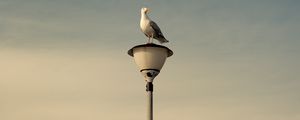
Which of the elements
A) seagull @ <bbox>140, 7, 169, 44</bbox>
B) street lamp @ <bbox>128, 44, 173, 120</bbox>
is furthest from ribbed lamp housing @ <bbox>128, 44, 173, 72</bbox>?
seagull @ <bbox>140, 7, 169, 44</bbox>

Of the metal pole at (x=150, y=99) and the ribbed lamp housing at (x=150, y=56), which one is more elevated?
the ribbed lamp housing at (x=150, y=56)

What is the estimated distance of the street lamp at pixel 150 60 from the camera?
11.3m

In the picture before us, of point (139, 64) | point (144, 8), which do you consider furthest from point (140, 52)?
point (144, 8)

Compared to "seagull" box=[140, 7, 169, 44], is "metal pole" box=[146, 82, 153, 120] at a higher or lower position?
lower

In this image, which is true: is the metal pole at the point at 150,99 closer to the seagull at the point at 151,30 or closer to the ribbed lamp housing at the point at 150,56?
the ribbed lamp housing at the point at 150,56


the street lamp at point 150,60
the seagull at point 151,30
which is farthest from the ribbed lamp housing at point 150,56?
the seagull at point 151,30

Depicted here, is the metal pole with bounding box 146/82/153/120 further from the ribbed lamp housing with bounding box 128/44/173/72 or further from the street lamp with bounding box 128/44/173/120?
the ribbed lamp housing with bounding box 128/44/173/72

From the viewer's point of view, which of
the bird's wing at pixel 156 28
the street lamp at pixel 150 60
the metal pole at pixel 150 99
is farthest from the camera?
the bird's wing at pixel 156 28

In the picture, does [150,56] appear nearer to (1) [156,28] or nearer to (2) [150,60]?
(2) [150,60]

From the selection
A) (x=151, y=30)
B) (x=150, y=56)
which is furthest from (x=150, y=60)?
(x=151, y=30)

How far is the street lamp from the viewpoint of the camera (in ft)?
37.2

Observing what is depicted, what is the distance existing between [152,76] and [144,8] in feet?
13.5

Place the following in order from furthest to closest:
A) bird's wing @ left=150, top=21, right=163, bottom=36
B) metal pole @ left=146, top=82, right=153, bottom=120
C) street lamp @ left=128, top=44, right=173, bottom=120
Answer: bird's wing @ left=150, top=21, right=163, bottom=36 → street lamp @ left=128, top=44, right=173, bottom=120 → metal pole @ left=146, top=82, right=153, bottom=120

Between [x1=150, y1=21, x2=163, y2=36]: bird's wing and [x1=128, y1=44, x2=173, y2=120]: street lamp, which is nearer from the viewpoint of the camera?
[x1=128, y1=44, x2=173, y2=120]: street lamp
